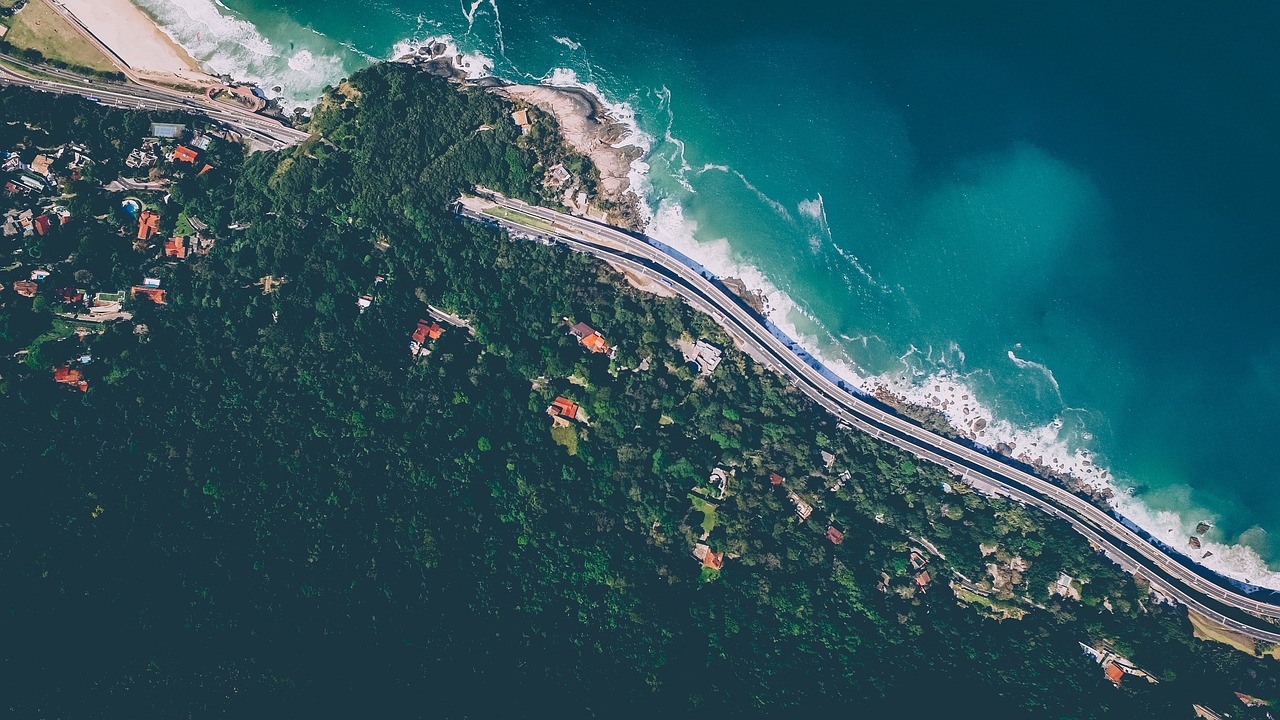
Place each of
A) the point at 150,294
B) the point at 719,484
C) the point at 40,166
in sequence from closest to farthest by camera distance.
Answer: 1. the point at 150,294
2. the point at 40,166
3. the point at 719,484

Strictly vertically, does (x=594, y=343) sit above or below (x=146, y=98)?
below

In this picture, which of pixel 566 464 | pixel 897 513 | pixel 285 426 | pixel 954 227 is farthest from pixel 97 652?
pixel 954 227

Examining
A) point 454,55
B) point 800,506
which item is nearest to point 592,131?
point 454,55

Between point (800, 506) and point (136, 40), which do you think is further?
point (136, 40)

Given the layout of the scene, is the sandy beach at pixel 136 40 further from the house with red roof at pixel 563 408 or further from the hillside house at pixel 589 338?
the house with red roof at pixel 563 408

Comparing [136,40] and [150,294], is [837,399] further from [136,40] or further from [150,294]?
[136,40]

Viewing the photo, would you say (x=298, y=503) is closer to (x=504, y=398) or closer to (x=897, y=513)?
(x=504, y=398)
